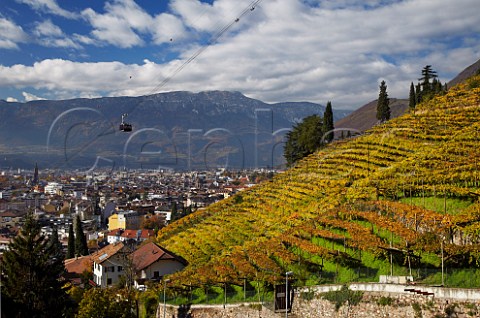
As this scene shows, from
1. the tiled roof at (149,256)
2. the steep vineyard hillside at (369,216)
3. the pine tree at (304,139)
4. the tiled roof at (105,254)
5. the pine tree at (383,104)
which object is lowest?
the tiled roof at (105,254)

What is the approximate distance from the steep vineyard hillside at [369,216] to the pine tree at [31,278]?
664 centimetres

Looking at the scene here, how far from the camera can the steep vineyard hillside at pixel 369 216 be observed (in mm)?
18656

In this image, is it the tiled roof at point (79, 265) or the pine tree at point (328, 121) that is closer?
the tiled roof at point (79, 265)

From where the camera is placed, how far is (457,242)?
18.6 meters

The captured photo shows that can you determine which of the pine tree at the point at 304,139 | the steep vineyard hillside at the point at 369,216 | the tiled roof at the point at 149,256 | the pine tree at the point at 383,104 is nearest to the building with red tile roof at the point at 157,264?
the tiled roof at the point at 149,256

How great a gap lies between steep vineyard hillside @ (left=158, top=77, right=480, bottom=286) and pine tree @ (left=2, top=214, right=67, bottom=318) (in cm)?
664

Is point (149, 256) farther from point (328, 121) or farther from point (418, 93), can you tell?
point (418, 93)

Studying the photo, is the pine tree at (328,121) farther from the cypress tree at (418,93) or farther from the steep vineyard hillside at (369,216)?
the steep vineyard hillside at (369,216)

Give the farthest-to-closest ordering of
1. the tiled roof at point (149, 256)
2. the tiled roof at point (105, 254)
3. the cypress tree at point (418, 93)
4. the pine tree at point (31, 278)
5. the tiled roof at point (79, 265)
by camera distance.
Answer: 1. the cypress tree at point (418, 93)
2. the tiled roof at point (79, 265)
3. the tiled roof at point (105, 254)
4. the tiled roof at point (149, 256)
5. the pine tree at point (31, 278)

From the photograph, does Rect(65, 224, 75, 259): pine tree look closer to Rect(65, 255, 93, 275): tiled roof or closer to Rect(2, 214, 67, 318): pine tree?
Rect(65, 255, 93, 275): tiled roof

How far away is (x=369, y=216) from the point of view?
2214cm

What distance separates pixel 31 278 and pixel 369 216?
15.4 metres

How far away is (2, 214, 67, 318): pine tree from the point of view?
884 inches

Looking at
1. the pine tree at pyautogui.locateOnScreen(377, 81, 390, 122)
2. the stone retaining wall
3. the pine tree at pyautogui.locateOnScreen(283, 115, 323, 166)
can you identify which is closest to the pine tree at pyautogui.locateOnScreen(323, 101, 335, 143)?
the pine tree at pyautogui.locateOnScreen(283, 115, 323, 166)
